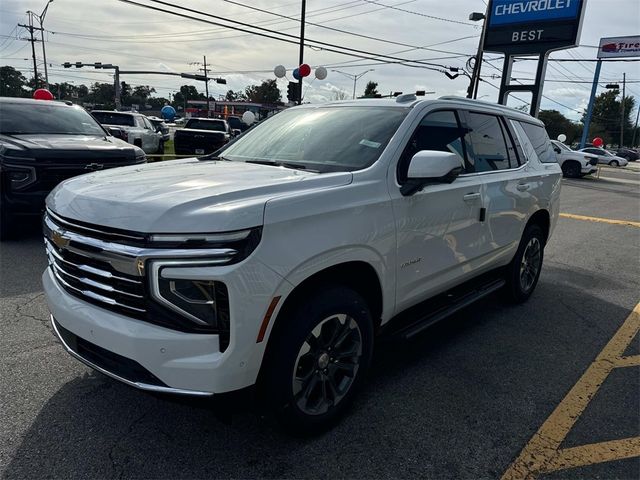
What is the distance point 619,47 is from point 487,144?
50006 mm

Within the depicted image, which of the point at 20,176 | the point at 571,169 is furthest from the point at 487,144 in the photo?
the point at 571,169

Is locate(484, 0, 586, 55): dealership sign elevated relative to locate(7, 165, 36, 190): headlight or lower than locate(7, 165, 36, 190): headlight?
elevated

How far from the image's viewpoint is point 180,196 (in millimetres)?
2318

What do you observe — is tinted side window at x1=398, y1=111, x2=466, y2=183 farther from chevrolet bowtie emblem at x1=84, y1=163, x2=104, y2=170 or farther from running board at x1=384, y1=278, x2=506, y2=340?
chevrolet bowtie emblem at x1=84, y1=163, x2=104, y2=170

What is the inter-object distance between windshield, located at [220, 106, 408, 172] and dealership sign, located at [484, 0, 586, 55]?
505 inches

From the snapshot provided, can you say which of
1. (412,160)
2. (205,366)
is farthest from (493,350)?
(205,366)

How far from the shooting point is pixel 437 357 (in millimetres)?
3805

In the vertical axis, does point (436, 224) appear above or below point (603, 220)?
above

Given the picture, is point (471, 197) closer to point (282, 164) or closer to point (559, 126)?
point (282, 164)

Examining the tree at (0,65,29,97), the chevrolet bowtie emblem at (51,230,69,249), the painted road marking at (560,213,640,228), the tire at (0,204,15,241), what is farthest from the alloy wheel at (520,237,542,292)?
the tree at (0,65,29,97)

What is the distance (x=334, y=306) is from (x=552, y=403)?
1774mm

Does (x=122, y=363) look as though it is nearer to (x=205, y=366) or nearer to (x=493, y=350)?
(x=205, y=366)

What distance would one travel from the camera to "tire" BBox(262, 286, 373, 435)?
2387 millimetres

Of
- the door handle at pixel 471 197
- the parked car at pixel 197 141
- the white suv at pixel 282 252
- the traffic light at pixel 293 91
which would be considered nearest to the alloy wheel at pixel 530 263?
the white suv at pixel 282 252
